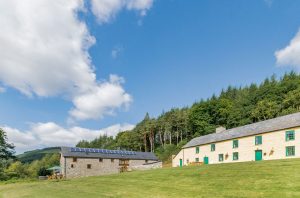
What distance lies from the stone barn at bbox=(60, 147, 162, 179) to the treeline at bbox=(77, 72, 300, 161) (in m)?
18.4

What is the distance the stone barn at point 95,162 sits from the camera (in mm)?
46562

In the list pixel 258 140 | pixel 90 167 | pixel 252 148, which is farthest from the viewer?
pixel 90 167

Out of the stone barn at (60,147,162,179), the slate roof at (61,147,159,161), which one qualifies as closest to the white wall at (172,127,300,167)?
the stone barn at (60,147,162,179)

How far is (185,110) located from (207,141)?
141 ft

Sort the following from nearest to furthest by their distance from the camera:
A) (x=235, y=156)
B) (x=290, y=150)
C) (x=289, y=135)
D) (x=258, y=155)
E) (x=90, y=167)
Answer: (x=290, y=150) < (x=289, y=135) < (x=258, y=155) < (x=235, y=156) < (x=90, y=167)

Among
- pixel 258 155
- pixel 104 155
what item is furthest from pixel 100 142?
pixel 258 155

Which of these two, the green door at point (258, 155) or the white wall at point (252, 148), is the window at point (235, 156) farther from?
the green door at point (258, 155)

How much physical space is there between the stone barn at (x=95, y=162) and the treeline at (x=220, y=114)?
1839cm

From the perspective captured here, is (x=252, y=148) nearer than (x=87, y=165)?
Yes

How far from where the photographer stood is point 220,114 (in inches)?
2990

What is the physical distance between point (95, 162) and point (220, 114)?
40.7 metres

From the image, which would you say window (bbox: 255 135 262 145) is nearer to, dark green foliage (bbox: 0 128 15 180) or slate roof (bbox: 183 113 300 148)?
slate roof (bbox: 183 113 300 148)

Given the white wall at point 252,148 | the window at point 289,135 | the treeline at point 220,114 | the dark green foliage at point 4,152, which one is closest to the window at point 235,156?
the white wall at point 252,148

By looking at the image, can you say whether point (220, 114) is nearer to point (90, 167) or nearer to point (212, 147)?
point (212, 147)
